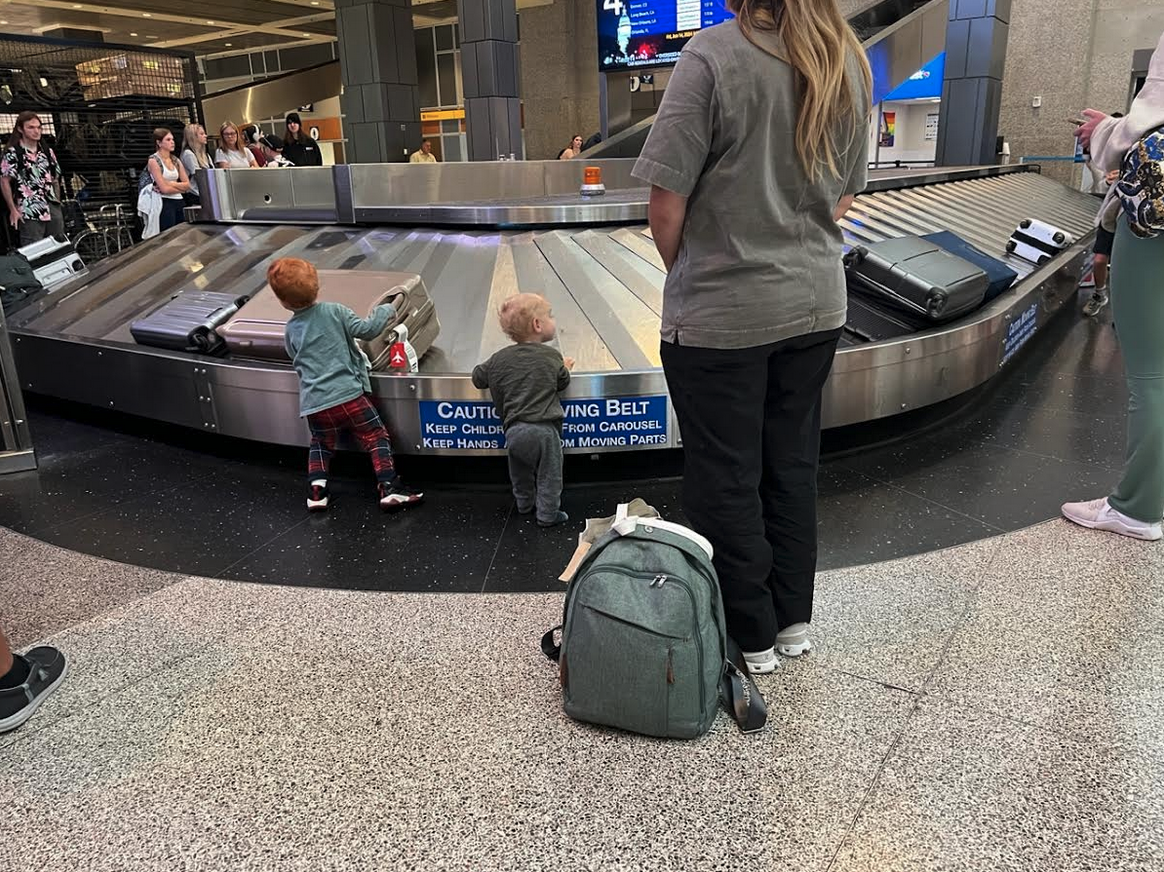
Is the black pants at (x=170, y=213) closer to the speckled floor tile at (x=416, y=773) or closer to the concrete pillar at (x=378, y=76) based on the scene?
the concrete pillar at (x=378, y=76)

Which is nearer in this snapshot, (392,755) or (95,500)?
(392,755)

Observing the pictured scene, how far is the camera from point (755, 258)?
176cm

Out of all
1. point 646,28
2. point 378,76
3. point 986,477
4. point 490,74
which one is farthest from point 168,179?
point 646,28

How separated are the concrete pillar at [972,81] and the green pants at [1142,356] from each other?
10.1 meters

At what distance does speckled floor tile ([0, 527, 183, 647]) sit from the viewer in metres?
2.54

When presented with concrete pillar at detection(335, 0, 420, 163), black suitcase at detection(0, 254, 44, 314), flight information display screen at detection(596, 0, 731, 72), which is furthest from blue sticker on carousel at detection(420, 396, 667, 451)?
flight information display screen at detection(596, 0, 731, 72)

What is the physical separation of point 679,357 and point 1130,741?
51.0 inches

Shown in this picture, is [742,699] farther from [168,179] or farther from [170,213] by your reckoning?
[170,213]

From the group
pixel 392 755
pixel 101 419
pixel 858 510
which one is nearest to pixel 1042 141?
pixel 858 510

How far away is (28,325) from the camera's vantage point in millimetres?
4875

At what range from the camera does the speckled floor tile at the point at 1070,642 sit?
1935 mm

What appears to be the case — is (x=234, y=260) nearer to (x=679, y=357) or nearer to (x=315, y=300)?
(x=315, y=300)

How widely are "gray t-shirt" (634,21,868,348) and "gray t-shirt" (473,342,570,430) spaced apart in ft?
4.14

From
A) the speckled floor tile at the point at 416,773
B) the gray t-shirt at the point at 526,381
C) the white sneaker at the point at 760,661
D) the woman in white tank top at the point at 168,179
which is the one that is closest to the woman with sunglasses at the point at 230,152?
the woman in white tank top at the point at 168,179
